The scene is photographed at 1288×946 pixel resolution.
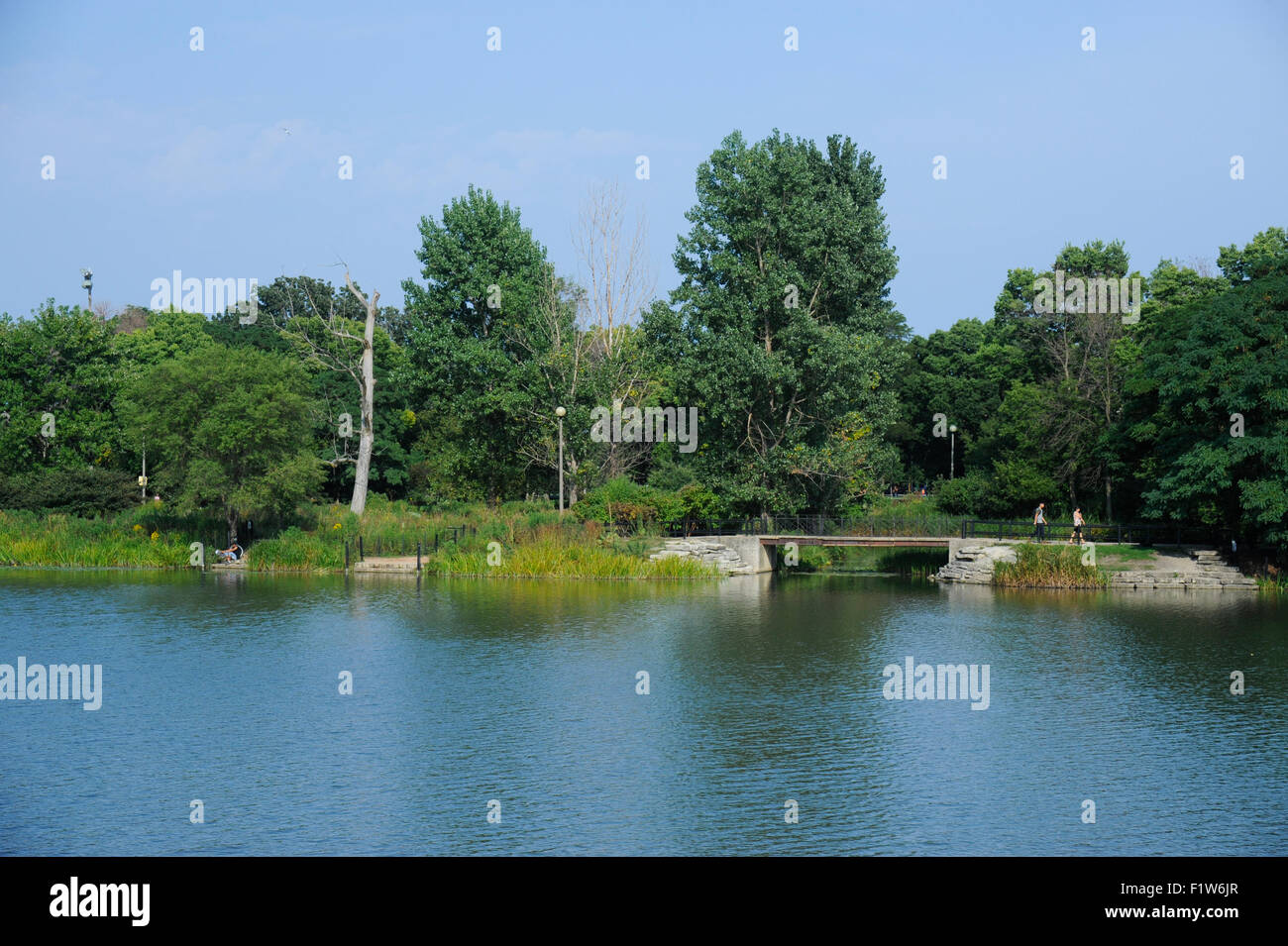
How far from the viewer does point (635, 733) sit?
2041 cm

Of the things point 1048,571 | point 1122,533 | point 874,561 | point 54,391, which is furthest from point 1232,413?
point 54,391

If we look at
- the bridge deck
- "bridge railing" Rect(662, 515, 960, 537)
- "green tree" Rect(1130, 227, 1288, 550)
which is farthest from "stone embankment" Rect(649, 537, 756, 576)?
"green tree" Rect(1130, 227, 1288, 550)

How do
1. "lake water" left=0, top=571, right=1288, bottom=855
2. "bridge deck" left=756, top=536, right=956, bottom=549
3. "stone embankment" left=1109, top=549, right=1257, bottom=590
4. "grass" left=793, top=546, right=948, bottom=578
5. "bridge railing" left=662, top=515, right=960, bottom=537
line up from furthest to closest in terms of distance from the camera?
"grass" left=793, top=546, right=948, bottom=578 < "bridge railing" left=662, top=515, right=960, bottom=537 < "bridge deck" left=756, top=536, right=956, bottom=549 < "stone embankment" left=1109, top=549, right=1257, bottom=590 < "lake water" left=0, top=571, right=1288, bottom=855

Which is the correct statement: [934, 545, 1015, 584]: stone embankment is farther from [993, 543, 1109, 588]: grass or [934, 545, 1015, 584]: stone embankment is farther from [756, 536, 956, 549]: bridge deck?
[756, 536, 956, 549]: bridge deck

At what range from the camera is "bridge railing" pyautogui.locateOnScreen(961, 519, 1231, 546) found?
42656 mm

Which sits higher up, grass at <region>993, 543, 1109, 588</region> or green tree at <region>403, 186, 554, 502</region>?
green tree at <region>403, 186, 554, 502</region>

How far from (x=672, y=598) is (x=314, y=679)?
15.1 m

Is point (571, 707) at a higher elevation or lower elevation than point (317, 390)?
lower

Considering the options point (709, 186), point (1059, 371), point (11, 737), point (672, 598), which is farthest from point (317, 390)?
point (11, 737)

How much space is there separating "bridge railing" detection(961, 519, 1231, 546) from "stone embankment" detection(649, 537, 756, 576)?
8599 millimetres

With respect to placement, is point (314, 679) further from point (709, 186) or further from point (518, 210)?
point (518, 210)

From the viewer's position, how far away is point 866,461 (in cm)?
4944

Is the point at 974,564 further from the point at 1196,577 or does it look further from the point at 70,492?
the point at 70,492

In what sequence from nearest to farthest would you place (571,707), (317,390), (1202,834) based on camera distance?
(1202,834) → (571,707) → (317,390)
